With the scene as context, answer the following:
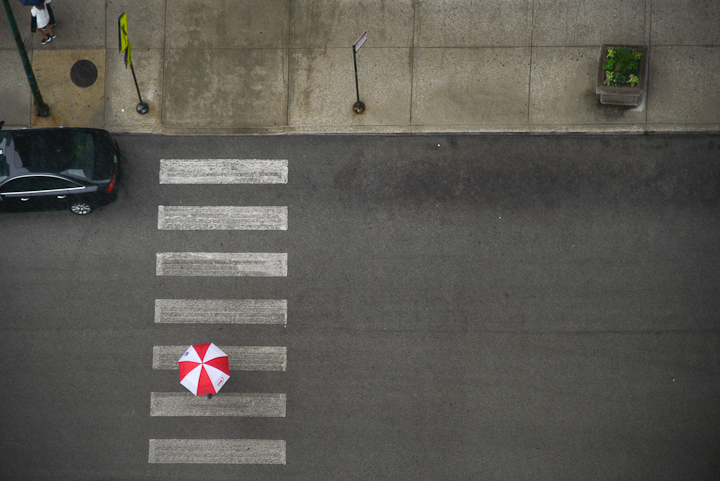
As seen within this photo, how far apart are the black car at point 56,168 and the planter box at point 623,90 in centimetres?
1146

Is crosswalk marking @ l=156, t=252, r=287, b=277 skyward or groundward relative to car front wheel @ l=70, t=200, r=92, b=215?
groundward

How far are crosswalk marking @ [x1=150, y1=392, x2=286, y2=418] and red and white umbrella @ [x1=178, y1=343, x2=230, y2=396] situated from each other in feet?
3.67

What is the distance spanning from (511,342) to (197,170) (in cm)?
840

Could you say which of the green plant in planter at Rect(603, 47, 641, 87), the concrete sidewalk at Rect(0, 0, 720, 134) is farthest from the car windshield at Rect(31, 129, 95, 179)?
the green plant in planter at Rect(603, 47, 641, 87)

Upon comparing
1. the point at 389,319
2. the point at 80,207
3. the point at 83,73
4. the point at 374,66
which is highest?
the point at 374,66

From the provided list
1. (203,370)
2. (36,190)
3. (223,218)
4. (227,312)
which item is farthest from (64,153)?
(203,370)

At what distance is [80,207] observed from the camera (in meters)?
12.1

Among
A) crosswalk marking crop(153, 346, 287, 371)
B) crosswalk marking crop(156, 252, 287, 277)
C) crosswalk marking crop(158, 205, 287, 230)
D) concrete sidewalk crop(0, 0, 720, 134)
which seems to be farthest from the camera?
concrete sidewalk crop(0, 0, 720, 134)

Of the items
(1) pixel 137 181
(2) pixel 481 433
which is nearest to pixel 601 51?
(2) pixel 481 433

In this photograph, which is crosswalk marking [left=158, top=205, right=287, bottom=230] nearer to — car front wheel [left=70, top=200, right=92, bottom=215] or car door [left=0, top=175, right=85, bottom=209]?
car front wheel [left=70, top=200, right=92, bottom=215]

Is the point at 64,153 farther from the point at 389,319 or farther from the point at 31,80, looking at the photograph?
the point at 389,319

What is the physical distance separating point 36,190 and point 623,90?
44.5 ft

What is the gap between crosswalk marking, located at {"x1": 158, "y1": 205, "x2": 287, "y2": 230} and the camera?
40.3 feet

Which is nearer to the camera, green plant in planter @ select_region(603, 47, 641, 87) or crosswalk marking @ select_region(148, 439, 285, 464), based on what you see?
crosswalk marking @ select_region(148, 439, 285, 464)
